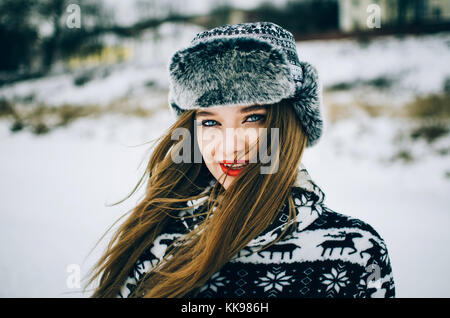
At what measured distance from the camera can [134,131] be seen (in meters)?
6.30

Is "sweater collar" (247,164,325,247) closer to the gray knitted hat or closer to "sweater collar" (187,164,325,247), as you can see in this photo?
"sweater collar" (187,164,325,247)

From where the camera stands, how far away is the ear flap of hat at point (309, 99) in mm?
1067

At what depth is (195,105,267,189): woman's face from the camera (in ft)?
3.25

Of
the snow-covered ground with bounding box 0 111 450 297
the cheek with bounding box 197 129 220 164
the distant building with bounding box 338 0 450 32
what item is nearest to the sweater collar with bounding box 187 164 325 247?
the cheek with bounding box 197 129 220 164

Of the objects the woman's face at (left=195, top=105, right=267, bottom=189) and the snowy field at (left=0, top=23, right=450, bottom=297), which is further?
the snowy field at (left=0, top=23, right=450, bottom=297)

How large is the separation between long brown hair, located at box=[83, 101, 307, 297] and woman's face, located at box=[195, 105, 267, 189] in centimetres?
4

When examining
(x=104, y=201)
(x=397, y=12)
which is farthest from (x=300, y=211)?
(x=397, y=12)

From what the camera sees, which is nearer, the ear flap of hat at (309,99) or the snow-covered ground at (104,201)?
the ear flap of hat at (309,99)

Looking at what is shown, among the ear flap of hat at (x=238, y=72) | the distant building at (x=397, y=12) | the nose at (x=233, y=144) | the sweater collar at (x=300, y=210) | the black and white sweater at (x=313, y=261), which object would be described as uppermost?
the distant building at (x=397, y=12)

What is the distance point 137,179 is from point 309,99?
365 centimetres

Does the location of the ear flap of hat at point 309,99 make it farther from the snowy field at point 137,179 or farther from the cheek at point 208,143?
the snowy field at point 137,179

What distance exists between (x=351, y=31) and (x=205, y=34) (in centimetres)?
1023

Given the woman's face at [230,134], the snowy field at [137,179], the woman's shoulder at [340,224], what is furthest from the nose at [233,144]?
the snowy field at [137,179]
